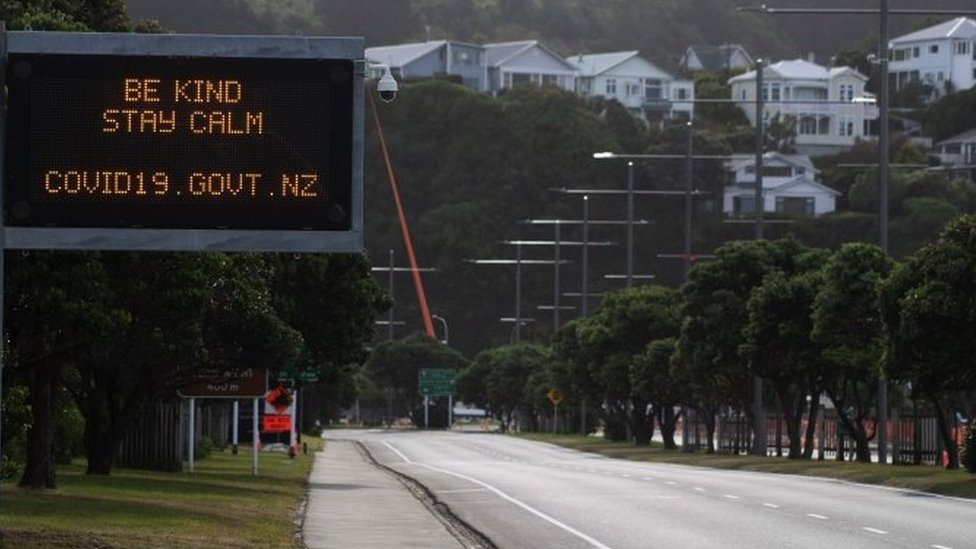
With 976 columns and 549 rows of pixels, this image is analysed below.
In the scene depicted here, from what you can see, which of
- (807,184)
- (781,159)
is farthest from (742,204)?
(781,159)

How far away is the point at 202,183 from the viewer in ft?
67.2

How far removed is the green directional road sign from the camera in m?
141

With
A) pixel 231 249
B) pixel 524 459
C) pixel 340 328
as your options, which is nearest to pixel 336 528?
pixel 231 249

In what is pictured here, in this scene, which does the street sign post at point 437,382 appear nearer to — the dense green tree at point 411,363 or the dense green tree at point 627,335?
the dense green tree at point 411,363

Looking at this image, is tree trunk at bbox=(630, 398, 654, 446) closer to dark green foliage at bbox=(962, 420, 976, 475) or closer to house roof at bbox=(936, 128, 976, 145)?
dark green foliage at bbox=(962, 420, 976, 475)

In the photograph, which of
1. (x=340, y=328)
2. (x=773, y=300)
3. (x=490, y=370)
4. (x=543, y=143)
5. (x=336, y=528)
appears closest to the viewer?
(x=336, y=528)

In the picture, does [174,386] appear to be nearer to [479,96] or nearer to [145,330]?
[145,330]

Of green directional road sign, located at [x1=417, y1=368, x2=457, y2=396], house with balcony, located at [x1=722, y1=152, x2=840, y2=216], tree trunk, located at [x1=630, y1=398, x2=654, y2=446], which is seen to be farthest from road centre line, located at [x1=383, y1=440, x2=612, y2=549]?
house with balcony, located at [x1=722, y1=152, x2=840, y2=216]

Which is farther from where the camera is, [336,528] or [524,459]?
[524,459]

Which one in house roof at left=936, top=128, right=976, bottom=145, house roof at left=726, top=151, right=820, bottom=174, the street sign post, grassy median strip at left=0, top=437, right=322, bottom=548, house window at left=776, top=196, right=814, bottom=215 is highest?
house roof at left=936, top=128, right=976, bottom=145

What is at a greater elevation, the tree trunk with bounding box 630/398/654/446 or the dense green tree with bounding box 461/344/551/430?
the dense green tree with bounding box 461/344/551/430

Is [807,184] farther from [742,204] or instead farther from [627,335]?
[627,335]

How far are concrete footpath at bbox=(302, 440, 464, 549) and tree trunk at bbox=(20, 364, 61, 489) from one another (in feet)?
12.6

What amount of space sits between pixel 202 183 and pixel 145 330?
53.9 feet
